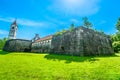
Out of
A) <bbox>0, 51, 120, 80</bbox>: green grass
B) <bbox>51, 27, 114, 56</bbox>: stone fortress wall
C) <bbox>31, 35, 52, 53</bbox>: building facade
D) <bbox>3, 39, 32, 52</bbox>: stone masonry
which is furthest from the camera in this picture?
<bbox>3, 39, 32, 52</bbox>: stone masonry

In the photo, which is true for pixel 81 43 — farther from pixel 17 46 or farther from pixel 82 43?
pixel 17 46

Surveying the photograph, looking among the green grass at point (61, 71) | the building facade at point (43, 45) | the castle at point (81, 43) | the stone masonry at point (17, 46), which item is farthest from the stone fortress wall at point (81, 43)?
the stone masonry at point (17, 46)

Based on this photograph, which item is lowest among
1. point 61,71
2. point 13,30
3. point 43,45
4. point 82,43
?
point 61,71

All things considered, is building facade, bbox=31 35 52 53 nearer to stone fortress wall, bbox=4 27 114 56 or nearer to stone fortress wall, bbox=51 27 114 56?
stone fortress wall, bbox=4 27 114 56

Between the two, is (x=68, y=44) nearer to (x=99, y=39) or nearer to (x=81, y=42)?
(x=81, y=42)

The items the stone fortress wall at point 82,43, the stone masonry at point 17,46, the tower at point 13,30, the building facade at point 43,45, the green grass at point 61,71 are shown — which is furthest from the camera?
the tower at point 13,30

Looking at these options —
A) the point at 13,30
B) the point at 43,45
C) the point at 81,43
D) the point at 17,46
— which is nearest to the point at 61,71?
the point at 81,43

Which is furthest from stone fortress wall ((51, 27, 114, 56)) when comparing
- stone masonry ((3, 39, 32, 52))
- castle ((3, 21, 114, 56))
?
stone masonry ((3, 39, 32, 52))

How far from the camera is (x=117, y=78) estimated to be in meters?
7.76

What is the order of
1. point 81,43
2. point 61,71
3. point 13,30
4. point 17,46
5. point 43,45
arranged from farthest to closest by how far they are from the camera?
point 13,30 < point 17,46 < point 43,45 < point 81,43 < point 61,71

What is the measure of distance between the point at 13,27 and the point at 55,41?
64773 millimetres

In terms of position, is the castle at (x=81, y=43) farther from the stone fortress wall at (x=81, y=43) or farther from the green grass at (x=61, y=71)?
the green grass at (x=61, y=71)

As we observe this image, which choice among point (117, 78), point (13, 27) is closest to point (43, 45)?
point (117, 78)

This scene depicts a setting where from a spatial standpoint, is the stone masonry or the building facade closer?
the building facade
